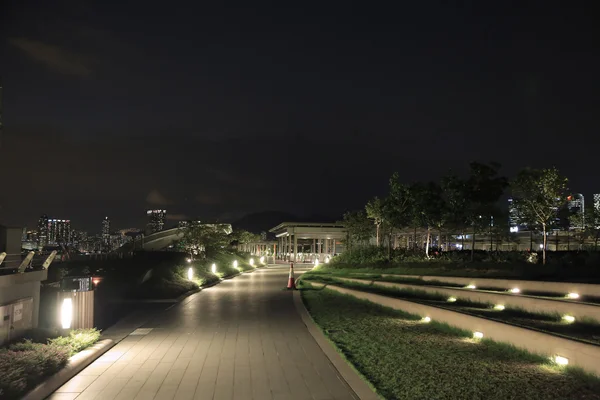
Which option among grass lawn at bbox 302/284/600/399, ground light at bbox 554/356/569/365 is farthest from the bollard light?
ground light at bbox 554/356/569/365

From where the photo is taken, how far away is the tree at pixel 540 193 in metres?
21.4

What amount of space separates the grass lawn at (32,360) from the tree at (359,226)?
1416 inches

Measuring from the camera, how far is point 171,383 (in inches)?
300

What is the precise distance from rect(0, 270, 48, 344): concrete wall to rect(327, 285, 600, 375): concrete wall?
8606mm

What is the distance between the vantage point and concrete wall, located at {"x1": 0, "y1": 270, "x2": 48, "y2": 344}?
9227mm

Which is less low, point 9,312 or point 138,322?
point 9,312

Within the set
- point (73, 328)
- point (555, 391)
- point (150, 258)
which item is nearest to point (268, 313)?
point (73, 328)

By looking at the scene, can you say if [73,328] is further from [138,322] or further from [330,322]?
[330,322]

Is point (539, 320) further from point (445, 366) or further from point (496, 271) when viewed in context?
point (496, 271)

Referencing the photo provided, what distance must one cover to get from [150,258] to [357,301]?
3450 centimetres

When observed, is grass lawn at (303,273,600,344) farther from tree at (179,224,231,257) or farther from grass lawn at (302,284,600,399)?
tree at (179,224,231,257)

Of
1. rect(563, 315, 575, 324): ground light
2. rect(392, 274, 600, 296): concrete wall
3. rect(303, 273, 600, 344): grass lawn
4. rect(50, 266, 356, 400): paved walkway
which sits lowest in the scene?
rect(50, 266, 356, 400): paved walkway

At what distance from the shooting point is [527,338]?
8367mm

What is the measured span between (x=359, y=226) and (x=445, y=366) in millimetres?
36680
